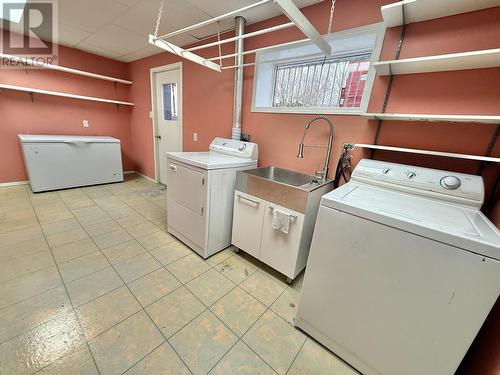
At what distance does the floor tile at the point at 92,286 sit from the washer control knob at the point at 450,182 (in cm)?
233

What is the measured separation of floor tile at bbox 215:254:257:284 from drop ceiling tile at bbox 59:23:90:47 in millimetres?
3573

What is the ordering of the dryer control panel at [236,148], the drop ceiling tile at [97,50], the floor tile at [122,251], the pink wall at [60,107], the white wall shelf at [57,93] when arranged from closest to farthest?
the floor tile at [122,251], the dryer control panel at [236,148], the white wall shelf at [57,93], the pink wall at [60,107], the drop ceiling tile at [97,50]

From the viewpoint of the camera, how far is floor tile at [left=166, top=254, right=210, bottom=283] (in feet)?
5.56

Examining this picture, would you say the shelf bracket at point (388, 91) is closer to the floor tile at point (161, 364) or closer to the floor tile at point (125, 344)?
the floor tile at point (161, 364)

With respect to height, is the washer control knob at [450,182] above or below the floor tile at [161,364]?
above

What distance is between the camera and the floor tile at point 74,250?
5.85ft

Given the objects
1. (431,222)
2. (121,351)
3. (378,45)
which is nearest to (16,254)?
(121,351)

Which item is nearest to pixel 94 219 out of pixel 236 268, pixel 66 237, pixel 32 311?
pixel 66 237

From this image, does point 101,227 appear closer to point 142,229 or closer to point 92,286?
point 142,229

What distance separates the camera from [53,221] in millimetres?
2342

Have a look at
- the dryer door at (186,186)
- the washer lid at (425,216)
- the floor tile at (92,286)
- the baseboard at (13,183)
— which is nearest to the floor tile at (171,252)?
the floor tile at (92,286)

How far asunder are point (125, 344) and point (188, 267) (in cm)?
71

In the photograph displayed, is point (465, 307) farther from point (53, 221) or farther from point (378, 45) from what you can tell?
point (53, 221)

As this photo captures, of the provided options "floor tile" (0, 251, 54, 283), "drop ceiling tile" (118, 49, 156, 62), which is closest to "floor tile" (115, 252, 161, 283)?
"floor tile" (0, 251, 54, 283)
